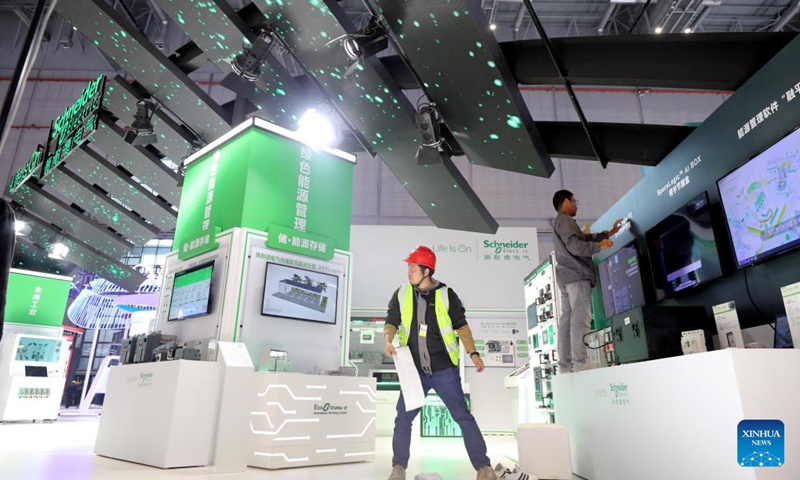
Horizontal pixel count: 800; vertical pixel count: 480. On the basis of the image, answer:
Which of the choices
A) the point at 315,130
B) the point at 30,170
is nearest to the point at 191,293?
the point at 315,130

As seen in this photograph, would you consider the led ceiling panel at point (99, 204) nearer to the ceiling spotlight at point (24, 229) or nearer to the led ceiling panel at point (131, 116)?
the ceiling spotlight at point (24, 229)

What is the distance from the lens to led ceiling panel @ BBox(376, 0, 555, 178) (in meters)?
4.16

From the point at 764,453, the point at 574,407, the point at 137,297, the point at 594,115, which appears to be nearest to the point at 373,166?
the point at 594,115

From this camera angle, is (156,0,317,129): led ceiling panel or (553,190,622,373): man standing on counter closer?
(553,190,622,373): man standing on counter

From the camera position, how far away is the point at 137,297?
1289 cm

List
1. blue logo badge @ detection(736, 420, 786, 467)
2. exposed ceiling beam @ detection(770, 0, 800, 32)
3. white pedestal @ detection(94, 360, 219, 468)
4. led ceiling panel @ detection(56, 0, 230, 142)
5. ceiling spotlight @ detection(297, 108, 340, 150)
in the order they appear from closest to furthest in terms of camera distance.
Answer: blue logo badge @ detection(736, 420, 786, 467) < white pedestal @ detection(94, 360, 219, 468) < led ceiling panel @ detection(56, 0, 230, 142) < ceiling spotlight @ detection(297, 108, 340, 150) < exposed ceiling beam @ detection(770, 0, 800, 32)

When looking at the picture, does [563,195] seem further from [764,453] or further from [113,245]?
[113,245]

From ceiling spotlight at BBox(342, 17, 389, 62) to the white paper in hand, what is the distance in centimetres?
274

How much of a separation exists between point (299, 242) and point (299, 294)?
20.2 inches

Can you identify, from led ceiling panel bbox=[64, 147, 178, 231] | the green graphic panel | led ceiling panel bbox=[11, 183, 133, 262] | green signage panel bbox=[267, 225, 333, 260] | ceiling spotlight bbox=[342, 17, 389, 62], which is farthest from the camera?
led ceiling panel bbox=[11, 183, 133, 262]

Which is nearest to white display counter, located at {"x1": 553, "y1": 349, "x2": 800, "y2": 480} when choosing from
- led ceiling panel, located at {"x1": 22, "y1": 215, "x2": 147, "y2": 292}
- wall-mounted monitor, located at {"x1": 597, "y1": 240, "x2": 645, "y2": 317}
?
wall-mounted monitor, located at {"x1": 597, "y1": 240, "x2": 645, "y2": 317}

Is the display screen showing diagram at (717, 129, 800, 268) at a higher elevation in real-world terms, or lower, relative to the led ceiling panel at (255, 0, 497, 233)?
lower

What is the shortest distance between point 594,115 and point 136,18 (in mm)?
12033

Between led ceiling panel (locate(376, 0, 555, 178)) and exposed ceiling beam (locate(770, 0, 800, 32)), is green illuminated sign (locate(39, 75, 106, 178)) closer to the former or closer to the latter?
led ceiling panel (locate(376, 0, 555, 178))
